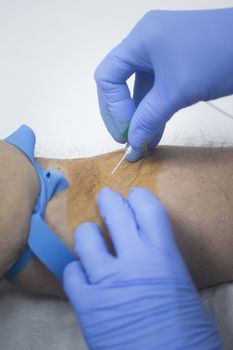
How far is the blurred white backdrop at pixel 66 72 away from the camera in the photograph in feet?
4.96

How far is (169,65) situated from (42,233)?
560mm

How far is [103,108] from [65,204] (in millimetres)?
343

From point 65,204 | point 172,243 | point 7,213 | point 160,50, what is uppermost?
point 160,50

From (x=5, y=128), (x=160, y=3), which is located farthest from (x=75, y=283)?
(x=160, y=3)

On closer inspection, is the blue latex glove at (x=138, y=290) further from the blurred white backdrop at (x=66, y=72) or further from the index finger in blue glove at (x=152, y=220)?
the blurred white backdrop at (x=66, y=72)

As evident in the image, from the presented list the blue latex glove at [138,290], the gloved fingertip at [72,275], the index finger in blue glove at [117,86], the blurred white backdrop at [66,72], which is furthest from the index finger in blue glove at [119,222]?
the blurred white backdrop at [66,72]

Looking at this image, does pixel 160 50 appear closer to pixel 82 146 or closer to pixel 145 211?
pixel 145 211

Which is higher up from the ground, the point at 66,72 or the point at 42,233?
the point at 66,72

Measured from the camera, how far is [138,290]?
2.84 feet

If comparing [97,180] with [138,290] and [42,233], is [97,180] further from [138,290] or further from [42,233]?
[138,290]

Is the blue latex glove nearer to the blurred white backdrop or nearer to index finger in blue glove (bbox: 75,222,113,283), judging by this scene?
index finger in blue glove (bbox: 75,222,113,283)

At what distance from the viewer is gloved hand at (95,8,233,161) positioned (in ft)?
3.11

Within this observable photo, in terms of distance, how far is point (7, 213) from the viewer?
92 centimetres

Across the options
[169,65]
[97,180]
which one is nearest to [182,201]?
[97,180]
